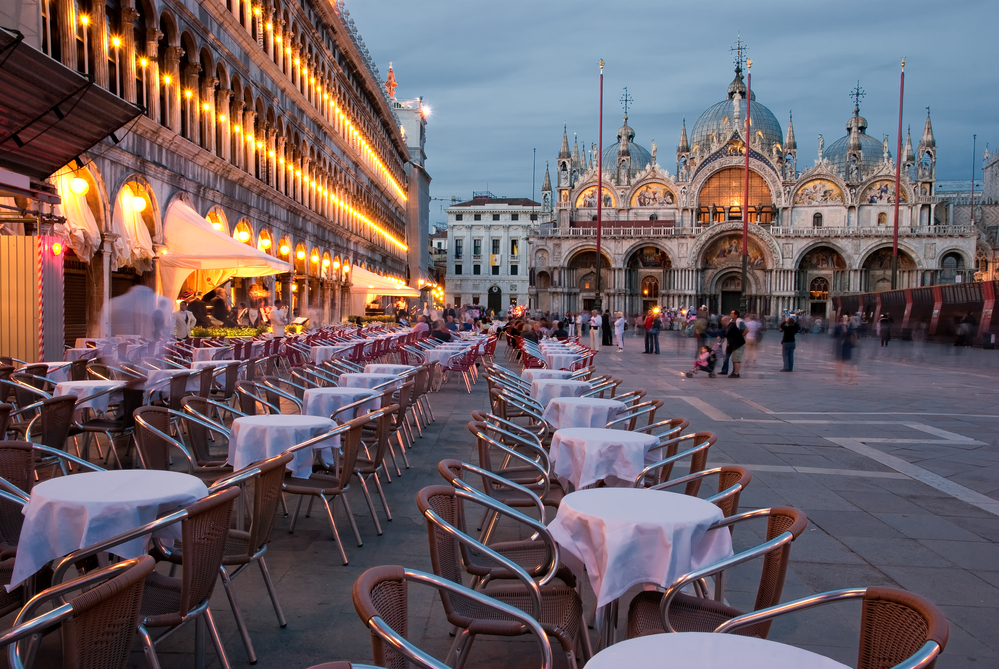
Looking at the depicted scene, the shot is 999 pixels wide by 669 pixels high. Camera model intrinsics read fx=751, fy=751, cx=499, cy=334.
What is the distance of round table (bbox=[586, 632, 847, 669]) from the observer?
215 cm

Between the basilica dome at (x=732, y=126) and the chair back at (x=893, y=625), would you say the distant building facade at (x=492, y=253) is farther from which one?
the chair back at (x=893, y=625)

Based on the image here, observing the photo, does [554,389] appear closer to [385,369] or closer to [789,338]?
[385,369]

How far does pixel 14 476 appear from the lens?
372cm

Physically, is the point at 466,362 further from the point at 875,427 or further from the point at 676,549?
the point at 676,549

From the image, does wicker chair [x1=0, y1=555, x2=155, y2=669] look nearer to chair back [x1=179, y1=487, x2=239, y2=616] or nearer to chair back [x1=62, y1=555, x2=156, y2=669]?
chair back [x1=62, y1=555, x2=156, y2=669]

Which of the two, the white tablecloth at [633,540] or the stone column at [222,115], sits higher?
the stone column at [222,115]

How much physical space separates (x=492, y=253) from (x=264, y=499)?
242ft

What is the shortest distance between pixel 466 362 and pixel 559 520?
10624mm

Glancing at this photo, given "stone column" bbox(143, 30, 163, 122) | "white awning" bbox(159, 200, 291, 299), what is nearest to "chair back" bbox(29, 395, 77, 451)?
"white awning" bbox(159, 200, 291, 299)

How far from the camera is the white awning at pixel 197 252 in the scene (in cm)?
1477

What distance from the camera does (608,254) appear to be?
66.1 m

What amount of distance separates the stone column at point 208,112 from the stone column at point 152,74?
260cm

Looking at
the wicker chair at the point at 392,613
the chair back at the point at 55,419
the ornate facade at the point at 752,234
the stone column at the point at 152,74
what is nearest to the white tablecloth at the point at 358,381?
the chair back at the point at 55,419

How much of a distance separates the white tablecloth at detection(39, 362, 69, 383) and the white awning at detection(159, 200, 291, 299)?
620 centimetres
